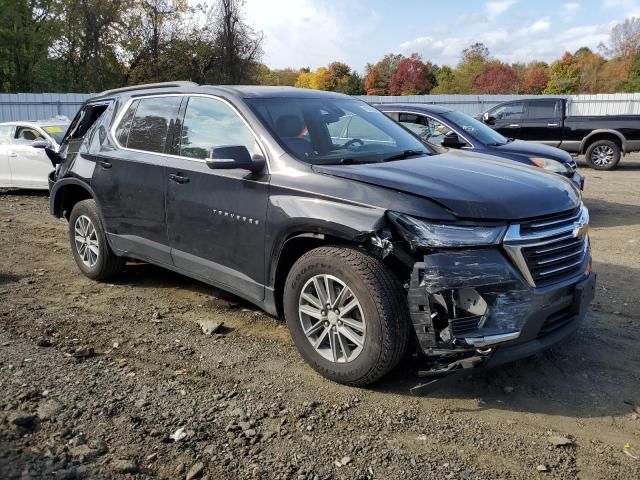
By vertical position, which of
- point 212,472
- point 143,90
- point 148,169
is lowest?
point 212,472

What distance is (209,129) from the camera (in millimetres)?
4406

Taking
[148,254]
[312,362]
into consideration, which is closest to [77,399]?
[312,362]

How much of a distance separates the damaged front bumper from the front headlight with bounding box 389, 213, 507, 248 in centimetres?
5

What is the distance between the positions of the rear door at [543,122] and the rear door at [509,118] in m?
0.13

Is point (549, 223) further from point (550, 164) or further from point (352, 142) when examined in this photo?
point (550, 164)

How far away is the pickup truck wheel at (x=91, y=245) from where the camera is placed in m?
5.50

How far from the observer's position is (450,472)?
8.97 feet

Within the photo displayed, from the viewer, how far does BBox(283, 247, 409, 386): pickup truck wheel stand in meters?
3.24

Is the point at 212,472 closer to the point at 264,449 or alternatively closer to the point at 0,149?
the point at 264,449

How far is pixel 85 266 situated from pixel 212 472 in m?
3.71

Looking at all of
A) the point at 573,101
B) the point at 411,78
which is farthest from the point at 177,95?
the point at 411,78

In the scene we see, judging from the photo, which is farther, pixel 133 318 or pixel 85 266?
pixel 85 266

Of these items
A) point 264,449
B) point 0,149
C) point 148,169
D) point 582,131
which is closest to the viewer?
point 264,449

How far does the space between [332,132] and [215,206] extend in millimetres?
1067
